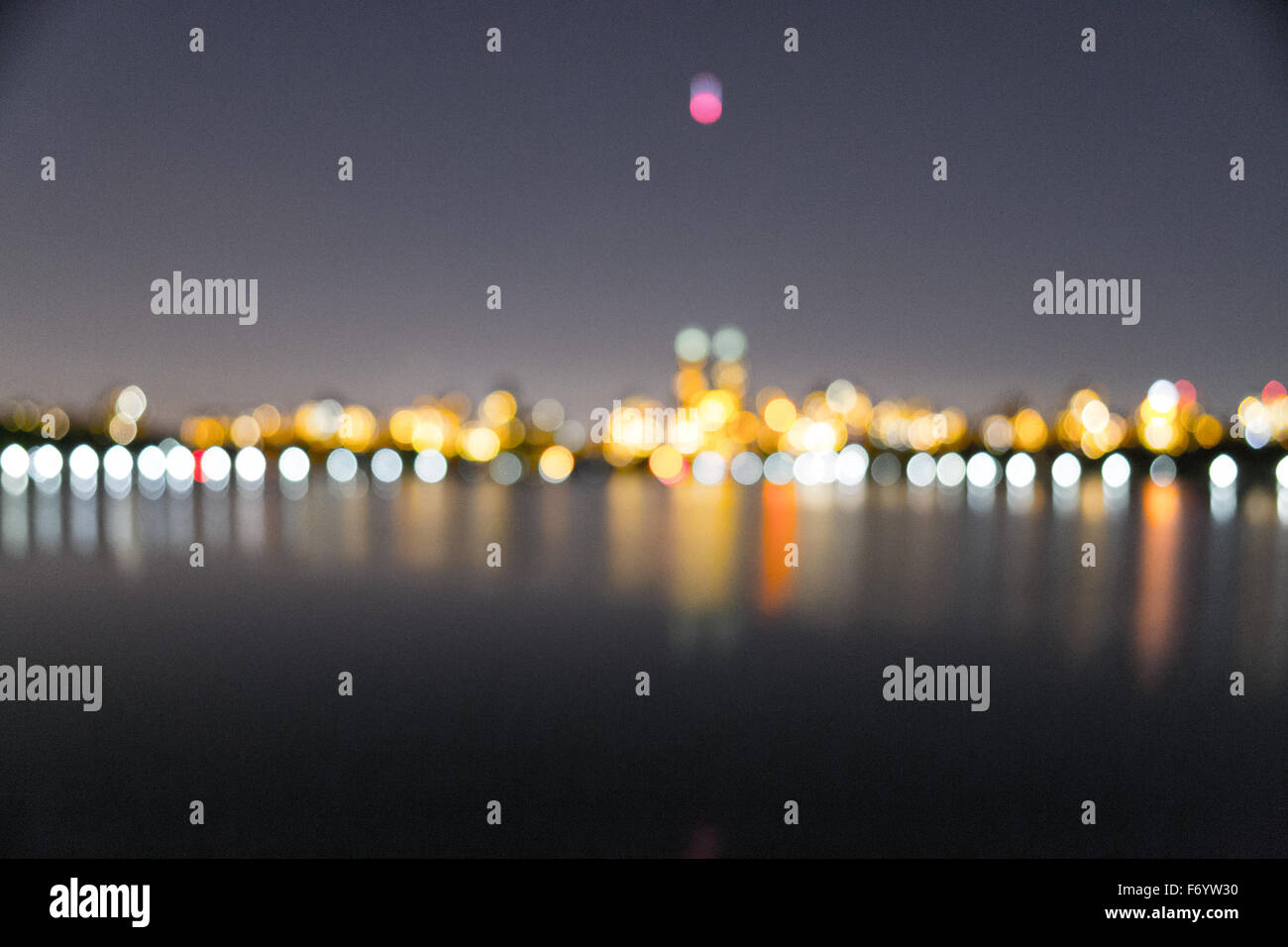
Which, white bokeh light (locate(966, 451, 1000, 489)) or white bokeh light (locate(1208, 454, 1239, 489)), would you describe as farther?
white bokeh light (locate(966, 451, 1000, 489))

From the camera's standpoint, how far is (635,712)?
19.8 feet

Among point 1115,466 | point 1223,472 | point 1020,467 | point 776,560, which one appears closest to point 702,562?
point 776,560

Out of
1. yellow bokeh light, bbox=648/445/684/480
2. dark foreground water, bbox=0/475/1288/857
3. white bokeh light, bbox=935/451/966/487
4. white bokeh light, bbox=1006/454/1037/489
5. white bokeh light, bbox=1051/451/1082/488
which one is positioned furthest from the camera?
yellow bokeh light, bbox=648/445/684/480

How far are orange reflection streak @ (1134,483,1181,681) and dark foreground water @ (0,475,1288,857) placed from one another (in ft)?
0.23

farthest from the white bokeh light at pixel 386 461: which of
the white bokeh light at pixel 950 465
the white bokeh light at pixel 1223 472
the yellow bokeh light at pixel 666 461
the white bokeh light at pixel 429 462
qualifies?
the white bokeh light at pixel 1223 472

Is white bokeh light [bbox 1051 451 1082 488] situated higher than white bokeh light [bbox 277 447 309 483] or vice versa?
white bokeh light [bbox 277 447 309 483]

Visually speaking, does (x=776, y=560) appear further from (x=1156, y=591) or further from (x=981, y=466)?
(x=981, y=466)

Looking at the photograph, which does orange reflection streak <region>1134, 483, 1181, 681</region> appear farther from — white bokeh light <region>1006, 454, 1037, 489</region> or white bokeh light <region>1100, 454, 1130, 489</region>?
white bokeh light <region>1100, 454, 1130, 489</region>

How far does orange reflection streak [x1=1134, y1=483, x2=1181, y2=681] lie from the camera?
786 centimetres

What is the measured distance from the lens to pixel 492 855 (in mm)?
4203

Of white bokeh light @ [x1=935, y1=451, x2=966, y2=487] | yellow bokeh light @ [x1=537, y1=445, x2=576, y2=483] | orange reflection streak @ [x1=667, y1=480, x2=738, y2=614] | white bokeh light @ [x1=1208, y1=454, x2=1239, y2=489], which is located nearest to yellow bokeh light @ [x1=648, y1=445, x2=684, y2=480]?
yellow bokeh light @ [x1=537, y1=445, x2=576, y2=483]

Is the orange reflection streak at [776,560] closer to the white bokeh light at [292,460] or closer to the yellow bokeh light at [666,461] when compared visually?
the yellow bokeh light at [666,461]
